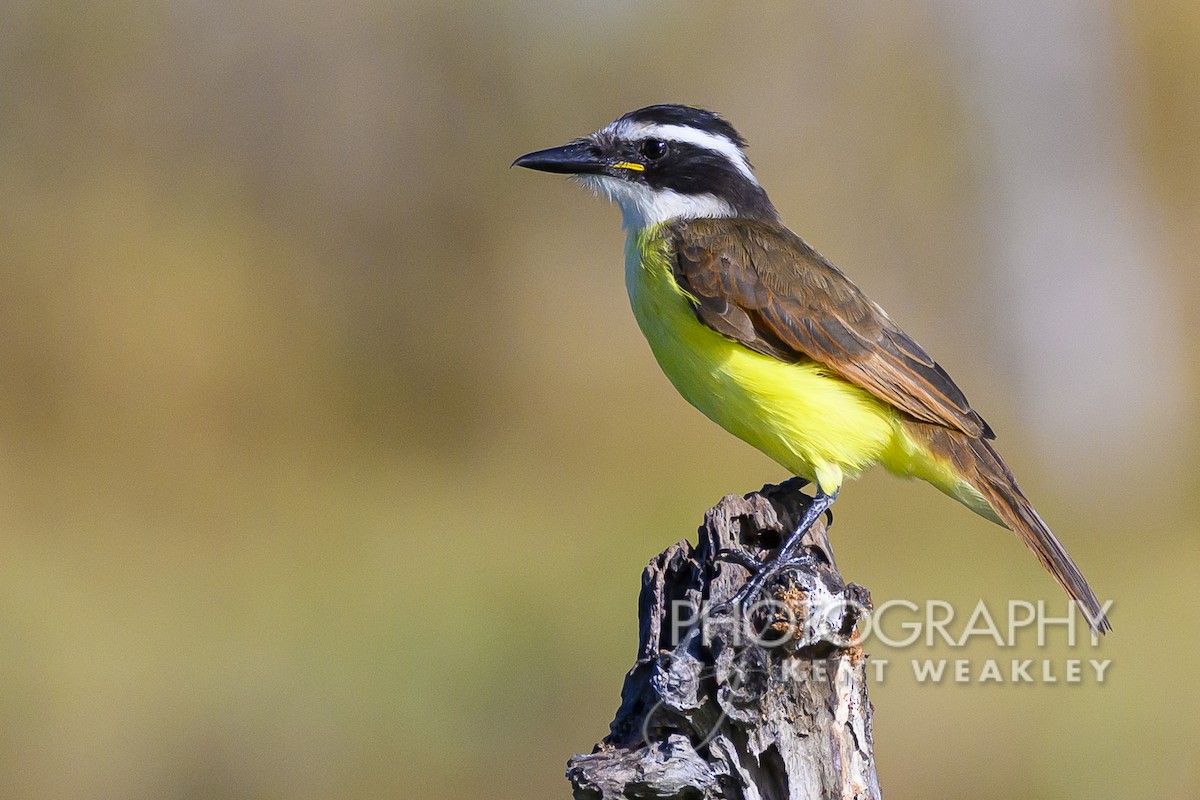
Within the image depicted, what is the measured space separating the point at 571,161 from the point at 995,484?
2.28m

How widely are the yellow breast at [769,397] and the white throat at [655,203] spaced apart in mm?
527

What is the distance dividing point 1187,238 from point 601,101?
571 centimetres

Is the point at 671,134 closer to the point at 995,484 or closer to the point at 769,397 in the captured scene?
the point at 769,397

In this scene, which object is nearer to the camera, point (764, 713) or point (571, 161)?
→ point (764, 713)

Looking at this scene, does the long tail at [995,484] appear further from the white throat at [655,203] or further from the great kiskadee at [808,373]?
the white throat at [655,203]

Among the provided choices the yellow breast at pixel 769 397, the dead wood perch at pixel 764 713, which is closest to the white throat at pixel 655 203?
the yellow breast at pixel 769 397

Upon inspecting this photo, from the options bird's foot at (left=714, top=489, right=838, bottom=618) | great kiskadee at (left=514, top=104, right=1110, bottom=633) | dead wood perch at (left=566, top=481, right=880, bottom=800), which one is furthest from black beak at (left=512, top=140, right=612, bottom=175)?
dead wood perch at (left=566, top=481, right=880, bottom=800)

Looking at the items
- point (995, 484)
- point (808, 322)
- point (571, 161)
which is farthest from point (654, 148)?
point (995, 484)

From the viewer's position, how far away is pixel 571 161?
20.3 feet

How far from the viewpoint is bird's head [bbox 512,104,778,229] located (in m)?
6.20

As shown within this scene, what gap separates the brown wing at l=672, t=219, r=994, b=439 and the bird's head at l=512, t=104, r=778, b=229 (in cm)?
46

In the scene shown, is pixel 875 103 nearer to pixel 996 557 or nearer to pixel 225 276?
pixel 996 557

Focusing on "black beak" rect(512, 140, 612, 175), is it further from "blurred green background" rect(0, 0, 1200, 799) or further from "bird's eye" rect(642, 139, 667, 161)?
"blurred green background" rect(0, 0, 1200, 799)

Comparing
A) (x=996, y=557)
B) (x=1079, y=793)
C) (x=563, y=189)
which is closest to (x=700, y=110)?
(x=1079, y=793)
